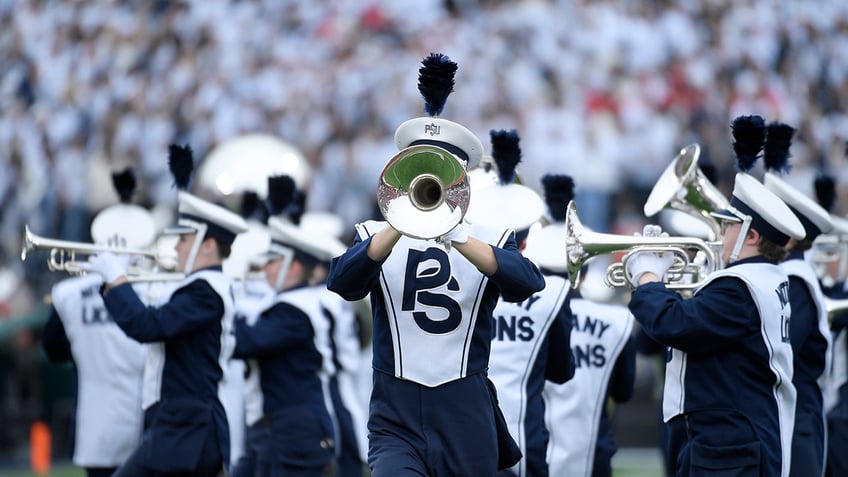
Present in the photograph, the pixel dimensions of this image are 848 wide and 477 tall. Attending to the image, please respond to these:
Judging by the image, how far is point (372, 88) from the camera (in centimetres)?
1684

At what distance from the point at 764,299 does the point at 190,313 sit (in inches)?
109

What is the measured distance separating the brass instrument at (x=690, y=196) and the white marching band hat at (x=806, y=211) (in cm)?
47

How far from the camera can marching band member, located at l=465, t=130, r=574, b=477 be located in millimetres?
6703

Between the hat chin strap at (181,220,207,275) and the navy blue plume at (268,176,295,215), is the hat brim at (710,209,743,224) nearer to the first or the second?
the hat chin strap at (181,220,207,275)

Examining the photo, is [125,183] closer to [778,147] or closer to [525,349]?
[525,349]

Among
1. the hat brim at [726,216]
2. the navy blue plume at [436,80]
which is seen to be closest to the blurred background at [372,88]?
the hat brim at [726,216]

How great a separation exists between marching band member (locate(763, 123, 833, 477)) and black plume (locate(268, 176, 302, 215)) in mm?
2819

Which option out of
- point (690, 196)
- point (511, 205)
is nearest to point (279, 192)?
point (511, 205)

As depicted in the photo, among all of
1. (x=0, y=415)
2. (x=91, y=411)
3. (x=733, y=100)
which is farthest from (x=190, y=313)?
(x=733, y=100)

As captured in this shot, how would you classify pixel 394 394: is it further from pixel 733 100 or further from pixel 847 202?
pixel 733 100

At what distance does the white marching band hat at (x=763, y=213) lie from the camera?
6.12 m

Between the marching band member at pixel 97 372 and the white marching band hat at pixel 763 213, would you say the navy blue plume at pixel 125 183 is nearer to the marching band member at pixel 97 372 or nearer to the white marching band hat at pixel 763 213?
the marching band member at pixel 97 372

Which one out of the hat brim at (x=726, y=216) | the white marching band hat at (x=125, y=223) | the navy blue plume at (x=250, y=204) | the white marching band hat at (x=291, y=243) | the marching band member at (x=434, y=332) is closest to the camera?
the marching band member at (x=434, y=332)

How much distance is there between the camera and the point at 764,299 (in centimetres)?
598
